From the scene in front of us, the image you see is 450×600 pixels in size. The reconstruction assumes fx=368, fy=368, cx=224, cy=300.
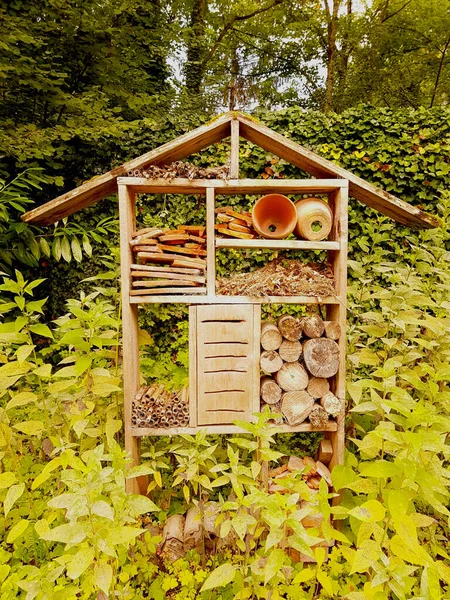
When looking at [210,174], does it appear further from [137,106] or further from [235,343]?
[137,106]

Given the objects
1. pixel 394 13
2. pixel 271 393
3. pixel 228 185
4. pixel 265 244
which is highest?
pixel 394 13

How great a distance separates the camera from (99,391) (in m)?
2.05

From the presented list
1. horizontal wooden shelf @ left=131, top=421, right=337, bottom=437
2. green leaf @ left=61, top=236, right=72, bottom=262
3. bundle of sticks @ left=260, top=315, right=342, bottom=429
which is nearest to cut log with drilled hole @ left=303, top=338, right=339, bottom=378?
bundle of sticks @ left=260, top=315, right=342, bottom=429

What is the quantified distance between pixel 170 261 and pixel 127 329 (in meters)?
0.50

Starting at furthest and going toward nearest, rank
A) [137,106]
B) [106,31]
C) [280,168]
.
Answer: [137,106] < [280,168] < [106,31]

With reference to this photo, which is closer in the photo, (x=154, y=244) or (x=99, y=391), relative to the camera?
(x=99, y=391)

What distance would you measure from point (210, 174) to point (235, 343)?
1050 mm

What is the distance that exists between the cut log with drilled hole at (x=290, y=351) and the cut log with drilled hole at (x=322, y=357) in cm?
7

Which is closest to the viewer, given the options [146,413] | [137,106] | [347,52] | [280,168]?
[146,413]

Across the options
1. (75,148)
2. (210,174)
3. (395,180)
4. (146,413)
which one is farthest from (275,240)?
(75,148)

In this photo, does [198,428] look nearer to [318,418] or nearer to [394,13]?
[318,418]

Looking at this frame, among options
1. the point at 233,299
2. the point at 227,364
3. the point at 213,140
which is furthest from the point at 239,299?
the point at 213,140

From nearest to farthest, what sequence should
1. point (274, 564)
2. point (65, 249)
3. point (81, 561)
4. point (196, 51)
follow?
point (81, 561) < point (274, 564) < point (65, 249) < point (196, 51)

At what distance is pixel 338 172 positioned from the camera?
2.28 meters
